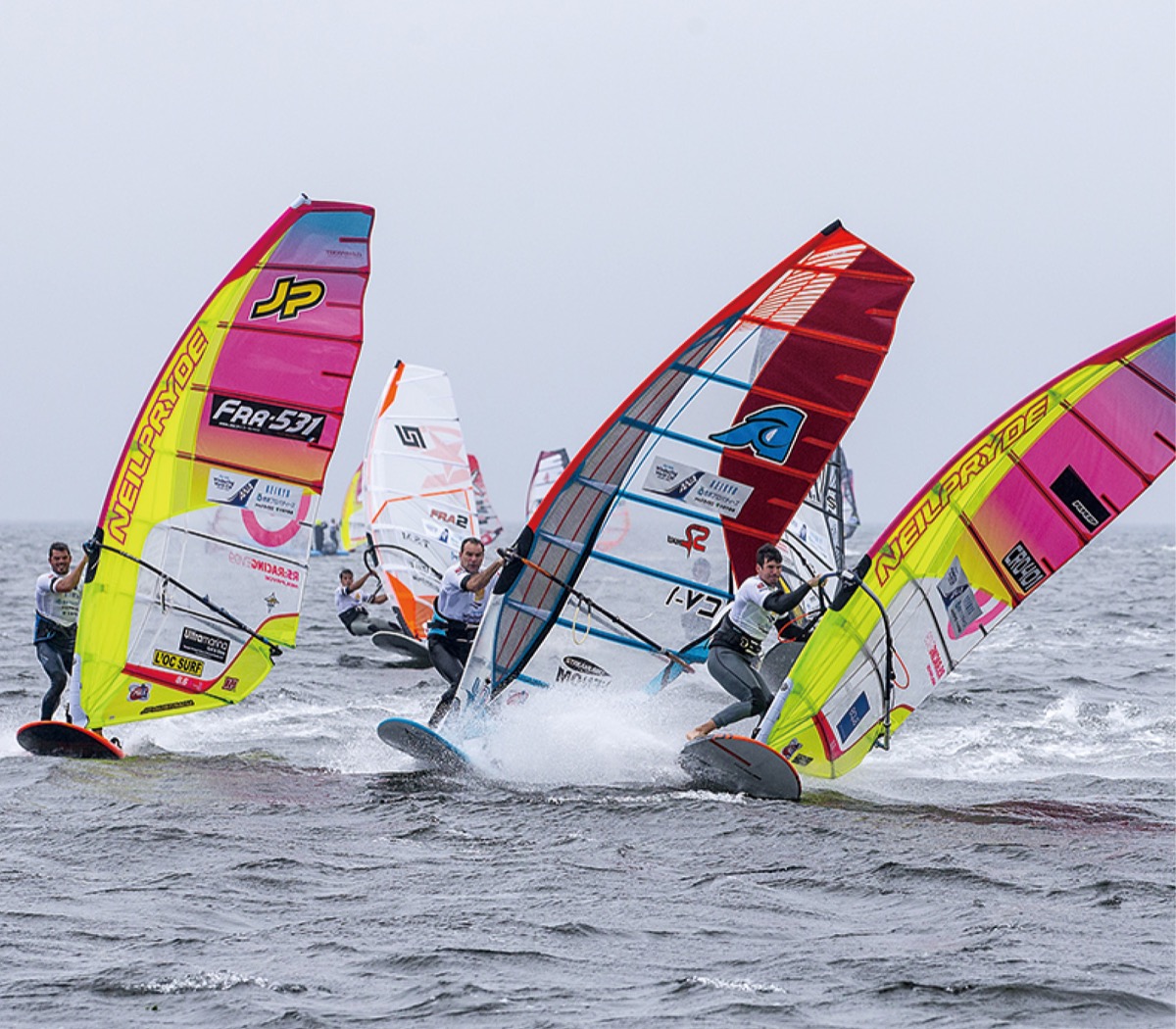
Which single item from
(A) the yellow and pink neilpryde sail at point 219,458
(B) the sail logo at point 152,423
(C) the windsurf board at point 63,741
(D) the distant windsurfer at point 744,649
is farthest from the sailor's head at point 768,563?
(C) the windsurf board at point 63,741

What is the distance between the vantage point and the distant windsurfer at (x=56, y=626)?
10969 mm

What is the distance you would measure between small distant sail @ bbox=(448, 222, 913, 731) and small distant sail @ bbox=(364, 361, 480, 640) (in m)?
8.75

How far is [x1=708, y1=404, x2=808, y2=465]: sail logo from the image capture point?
1057 cm

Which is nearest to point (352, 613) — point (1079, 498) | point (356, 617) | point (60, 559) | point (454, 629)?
point (356, 617)

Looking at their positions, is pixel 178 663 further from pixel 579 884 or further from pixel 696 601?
pixel 579 884

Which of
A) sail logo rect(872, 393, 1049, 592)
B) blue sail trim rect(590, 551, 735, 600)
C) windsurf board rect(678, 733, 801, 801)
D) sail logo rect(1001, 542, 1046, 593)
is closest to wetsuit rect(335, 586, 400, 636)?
blue sail trim rect(590, 551, 735, 600)

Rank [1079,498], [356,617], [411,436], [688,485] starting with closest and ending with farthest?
[1079,498]
[688,485]
[356,617]
[411,436]

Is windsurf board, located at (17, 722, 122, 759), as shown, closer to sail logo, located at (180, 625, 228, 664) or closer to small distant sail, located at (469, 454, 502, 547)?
sail logo, located at (180, 625, 228, 664)

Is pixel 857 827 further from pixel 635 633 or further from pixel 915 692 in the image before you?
pixel 635 633

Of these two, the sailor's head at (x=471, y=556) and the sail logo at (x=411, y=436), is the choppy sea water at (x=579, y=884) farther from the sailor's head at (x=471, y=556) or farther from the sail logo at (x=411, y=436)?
the sail logo at (x=411, y=436)

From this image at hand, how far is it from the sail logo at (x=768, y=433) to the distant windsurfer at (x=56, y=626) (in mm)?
4489

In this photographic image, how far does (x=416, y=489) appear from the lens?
67.7 ft

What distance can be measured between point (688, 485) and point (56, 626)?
4403 millimetres

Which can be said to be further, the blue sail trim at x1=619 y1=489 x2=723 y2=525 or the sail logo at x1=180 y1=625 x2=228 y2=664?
the sail logo at x1=180 y1=625 x2=228 y2=664
